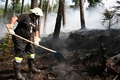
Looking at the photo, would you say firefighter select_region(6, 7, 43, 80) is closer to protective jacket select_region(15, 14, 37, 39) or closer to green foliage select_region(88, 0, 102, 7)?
protective jacket select_region(15, 14, 37, 39)

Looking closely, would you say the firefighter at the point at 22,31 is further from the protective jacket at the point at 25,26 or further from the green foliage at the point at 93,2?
the green foliage at the point at 93,2

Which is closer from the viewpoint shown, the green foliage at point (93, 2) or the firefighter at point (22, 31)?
the firefighter at point (22, 31)

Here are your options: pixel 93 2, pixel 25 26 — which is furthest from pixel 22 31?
pixel 93 2

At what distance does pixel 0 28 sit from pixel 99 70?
2760cm

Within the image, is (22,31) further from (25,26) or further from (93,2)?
(93,2)

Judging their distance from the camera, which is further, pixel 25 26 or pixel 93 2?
pixel 93 2

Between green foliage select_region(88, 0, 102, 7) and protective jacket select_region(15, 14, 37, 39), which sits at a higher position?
protective jacket select_region(15, 14, 37, 39)

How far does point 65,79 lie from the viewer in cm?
524

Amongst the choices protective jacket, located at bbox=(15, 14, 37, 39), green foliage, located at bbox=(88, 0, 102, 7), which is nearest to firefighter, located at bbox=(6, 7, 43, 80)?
protective jacket, located at bbox=(15, 14, 37, 39)

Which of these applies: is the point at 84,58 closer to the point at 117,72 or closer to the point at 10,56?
the point at 117,72

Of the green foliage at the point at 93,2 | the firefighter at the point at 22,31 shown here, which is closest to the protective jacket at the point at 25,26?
the firefighter at the point at 22,31

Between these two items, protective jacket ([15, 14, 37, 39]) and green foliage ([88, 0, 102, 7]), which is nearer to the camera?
protective jacket ([15, 14, 37, 39])

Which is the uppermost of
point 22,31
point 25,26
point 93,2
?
point 25,26

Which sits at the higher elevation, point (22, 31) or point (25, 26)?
point (25, 26)
